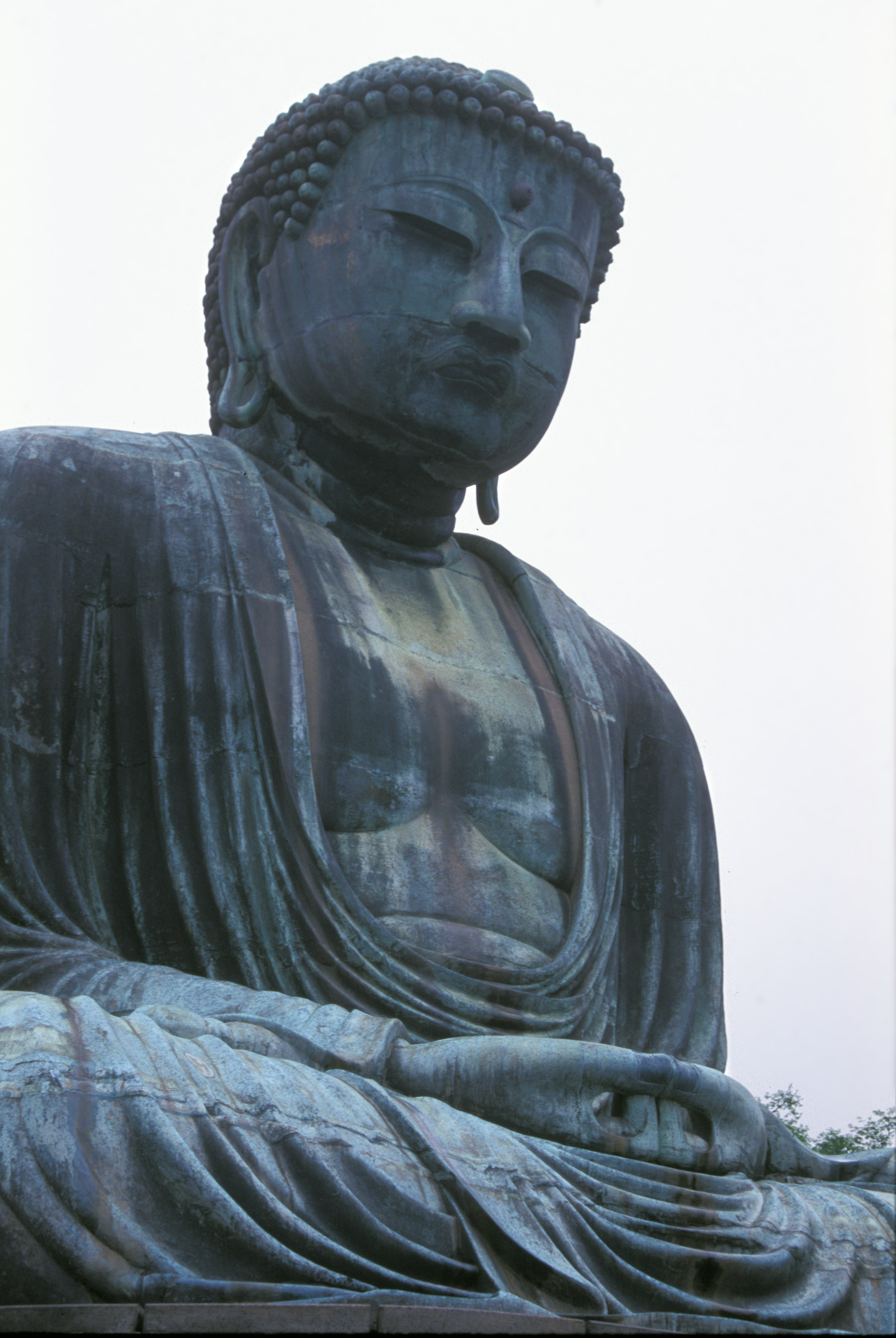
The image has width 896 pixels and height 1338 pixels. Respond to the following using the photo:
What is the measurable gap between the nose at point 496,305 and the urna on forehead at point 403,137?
33 cm

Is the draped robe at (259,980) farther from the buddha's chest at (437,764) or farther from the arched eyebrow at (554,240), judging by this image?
the arched eyebrow at (554,240)

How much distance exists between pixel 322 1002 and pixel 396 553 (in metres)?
2.23

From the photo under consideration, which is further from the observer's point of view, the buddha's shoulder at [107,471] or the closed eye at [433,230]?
the closed eye at [433,230]

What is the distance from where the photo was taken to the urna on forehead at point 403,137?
9219 millimetres

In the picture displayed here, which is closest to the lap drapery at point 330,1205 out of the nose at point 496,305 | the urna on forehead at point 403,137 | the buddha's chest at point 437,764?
the buddha's chest at point 437,764

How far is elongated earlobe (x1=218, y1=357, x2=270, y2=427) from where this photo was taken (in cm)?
943

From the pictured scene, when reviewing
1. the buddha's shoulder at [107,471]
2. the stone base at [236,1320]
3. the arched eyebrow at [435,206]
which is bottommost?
the stone base at [236,1320]

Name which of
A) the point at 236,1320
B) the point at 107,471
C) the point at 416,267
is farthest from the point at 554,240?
the point at 236,1320

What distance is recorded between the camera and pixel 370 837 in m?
8.45

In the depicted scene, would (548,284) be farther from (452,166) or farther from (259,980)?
(259,980)

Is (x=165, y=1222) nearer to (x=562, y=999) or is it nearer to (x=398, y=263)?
(x=562, y=999)

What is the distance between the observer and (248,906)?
8078mm

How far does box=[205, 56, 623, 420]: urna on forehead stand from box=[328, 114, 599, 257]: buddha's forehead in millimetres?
11

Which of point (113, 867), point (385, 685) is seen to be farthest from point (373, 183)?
point (113, 867)
